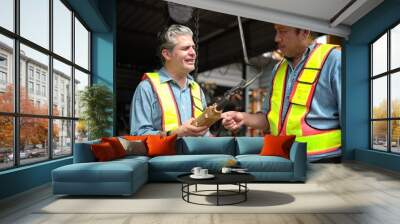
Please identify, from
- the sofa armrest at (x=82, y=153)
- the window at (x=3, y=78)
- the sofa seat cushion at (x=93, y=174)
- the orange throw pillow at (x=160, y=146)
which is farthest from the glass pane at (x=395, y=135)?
the window at (x=3, y=78)

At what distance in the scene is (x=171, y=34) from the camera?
22.3ft

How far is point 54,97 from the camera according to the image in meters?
5.77

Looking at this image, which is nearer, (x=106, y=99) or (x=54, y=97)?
(x=54, y=97)

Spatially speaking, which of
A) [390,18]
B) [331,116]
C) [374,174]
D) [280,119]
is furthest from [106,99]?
[390,18]

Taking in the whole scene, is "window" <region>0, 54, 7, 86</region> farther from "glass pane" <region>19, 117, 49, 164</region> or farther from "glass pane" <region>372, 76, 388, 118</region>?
"glass pane" <region>372, 76, 388, 118</region>

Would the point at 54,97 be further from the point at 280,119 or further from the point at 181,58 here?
the point at 280,119

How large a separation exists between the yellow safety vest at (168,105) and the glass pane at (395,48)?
3559 mm

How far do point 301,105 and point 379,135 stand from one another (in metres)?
1.98

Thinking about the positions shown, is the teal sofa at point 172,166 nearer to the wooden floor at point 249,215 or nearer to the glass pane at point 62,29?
the wooden floor at point 249,215

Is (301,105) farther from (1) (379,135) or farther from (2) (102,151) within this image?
(2) (102,151)

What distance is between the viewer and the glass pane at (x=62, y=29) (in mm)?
5867

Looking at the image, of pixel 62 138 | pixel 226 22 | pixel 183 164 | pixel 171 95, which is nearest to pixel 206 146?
pixel 183 164

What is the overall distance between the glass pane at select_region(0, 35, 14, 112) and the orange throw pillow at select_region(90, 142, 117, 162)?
1086mm

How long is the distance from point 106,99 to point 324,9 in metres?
4.32
